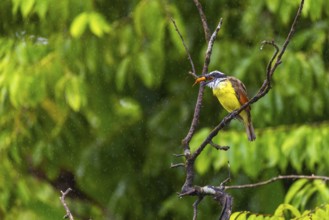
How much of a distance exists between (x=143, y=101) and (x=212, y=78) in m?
3.44

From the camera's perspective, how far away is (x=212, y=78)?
264 centimetres

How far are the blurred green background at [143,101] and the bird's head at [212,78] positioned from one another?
115 centimetres

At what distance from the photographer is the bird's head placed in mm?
2361

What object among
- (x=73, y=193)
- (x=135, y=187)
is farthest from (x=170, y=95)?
(x=73, y=193)

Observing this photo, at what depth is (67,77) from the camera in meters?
5.38

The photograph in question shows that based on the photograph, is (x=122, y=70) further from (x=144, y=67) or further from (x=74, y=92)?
(x=74, y=92)

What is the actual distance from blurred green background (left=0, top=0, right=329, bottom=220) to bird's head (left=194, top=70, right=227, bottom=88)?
115 cm

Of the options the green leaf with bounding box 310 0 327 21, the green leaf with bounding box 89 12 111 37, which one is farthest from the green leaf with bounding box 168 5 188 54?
the green leaf with bounding box 310 0 327 21

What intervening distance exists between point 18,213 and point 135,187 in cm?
83

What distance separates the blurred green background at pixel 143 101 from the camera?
5.17m

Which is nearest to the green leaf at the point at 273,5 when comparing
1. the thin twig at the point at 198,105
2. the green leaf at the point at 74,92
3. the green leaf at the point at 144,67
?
the green leaf at the point at 144,67

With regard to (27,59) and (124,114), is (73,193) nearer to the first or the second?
(124,114)

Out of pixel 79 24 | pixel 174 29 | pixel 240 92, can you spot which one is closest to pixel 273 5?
pixel 174 29

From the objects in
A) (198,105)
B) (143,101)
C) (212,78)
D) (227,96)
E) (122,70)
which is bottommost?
(198,105)
